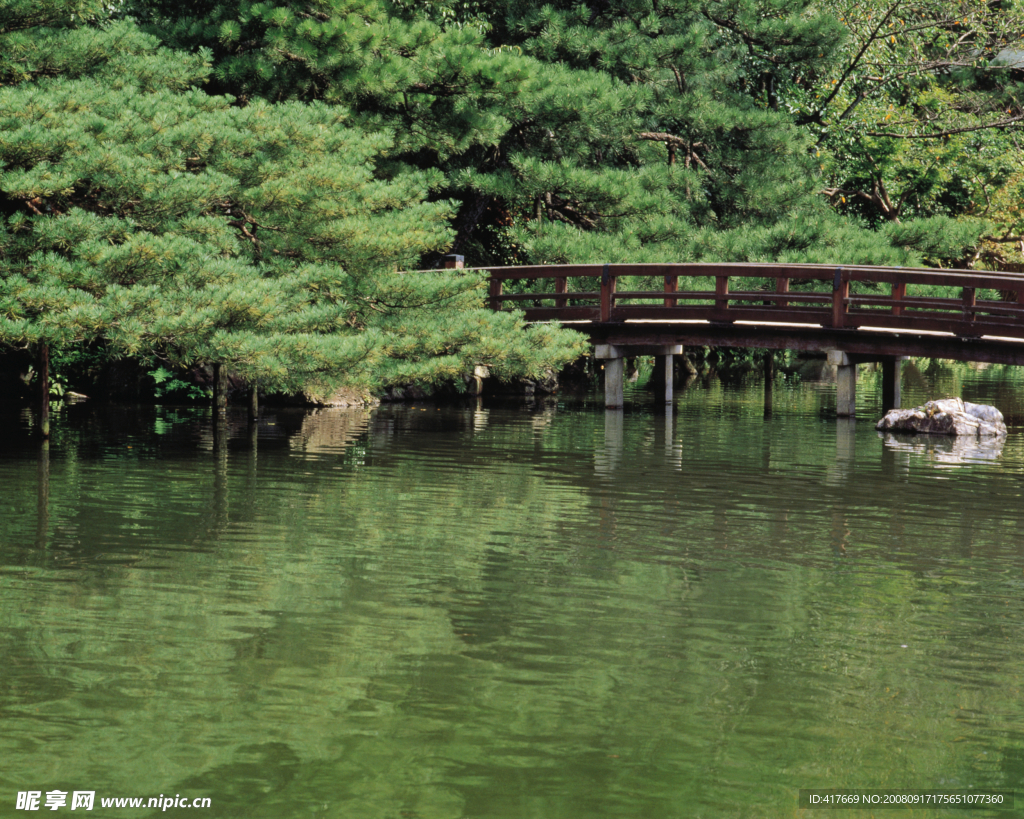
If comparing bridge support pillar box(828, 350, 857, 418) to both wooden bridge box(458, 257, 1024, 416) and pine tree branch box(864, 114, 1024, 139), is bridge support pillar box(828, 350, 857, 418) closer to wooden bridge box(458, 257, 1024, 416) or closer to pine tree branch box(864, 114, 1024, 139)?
wooden bridge box(458, 257, 1024, 416)

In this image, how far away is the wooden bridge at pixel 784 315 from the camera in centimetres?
1880

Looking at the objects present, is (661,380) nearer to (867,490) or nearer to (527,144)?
(527,144)

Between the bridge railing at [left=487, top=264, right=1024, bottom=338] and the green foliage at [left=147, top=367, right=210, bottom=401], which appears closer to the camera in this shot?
the bridge railing at [left=487, top=264, right=1024, bottom=338]

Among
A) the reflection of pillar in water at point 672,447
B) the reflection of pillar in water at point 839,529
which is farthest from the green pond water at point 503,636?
the reflection of pillar in water at point 672,447

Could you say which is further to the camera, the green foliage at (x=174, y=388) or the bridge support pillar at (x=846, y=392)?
the green foliage at (x=174, y=388)

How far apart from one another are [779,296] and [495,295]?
496cm

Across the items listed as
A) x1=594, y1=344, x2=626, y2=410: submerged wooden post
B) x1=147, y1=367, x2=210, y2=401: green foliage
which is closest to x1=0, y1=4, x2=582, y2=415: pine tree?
x1=594, y1=344, x2=626, y2=410: submerged wooden post

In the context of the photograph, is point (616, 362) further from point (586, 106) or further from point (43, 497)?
point (43, 497)

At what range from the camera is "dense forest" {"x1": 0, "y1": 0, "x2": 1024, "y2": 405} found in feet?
49.0

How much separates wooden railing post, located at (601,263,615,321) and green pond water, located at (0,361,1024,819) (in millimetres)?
7175

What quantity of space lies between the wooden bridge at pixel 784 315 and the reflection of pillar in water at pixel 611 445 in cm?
110

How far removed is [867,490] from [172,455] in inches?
324

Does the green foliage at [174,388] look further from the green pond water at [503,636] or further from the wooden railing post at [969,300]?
the wooden railing post at [969,300]

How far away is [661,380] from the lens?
24.1 meters
